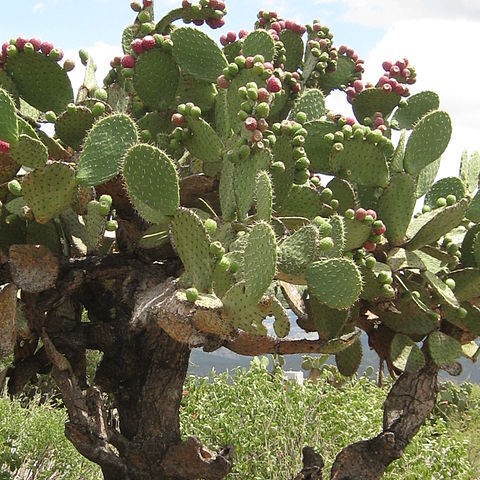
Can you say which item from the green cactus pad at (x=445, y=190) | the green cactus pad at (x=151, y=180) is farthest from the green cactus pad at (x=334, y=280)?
the green cactus pad at (x=445, y=190)

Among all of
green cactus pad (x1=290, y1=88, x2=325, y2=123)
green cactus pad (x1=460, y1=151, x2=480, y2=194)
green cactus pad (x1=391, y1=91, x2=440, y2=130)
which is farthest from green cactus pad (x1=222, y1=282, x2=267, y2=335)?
green cactus pad (x1=460, y1=151, x2=480, y2=194)

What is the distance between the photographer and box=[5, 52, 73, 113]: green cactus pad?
237 cm

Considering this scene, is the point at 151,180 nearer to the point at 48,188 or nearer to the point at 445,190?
the point at 48,188

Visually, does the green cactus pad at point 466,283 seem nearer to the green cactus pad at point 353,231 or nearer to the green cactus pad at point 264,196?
the green cactus pad at point 353,231

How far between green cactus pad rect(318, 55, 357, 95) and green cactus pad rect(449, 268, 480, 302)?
87 centimetres

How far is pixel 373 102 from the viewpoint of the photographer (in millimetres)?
2723

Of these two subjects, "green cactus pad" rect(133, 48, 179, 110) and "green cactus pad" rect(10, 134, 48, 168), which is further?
"green cactus pad" rect(133, 48, 179, 110)

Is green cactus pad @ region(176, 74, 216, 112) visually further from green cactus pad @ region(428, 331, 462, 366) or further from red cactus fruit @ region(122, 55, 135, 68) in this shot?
green cactus pad @ region(428, 331, 462, 366)

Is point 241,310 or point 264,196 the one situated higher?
point 264,196

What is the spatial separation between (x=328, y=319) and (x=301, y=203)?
16.9 inches

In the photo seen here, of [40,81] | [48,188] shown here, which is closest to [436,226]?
[48,188]

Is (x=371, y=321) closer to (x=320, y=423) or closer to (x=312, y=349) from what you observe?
(x=312, y=349)

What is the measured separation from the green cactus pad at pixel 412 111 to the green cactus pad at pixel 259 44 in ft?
2.23

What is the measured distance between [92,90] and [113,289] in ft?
2.24
